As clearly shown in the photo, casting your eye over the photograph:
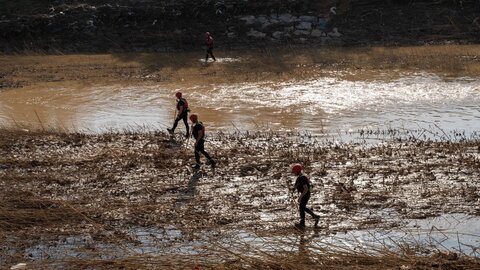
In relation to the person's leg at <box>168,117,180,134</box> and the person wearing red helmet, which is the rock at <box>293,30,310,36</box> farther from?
the person wearing red helmet

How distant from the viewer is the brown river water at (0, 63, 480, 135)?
1944cm

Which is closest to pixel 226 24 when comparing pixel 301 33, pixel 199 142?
pixel 301 33

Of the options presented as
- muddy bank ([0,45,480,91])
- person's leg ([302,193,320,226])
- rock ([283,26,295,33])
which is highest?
rock ([283,26,295,33])

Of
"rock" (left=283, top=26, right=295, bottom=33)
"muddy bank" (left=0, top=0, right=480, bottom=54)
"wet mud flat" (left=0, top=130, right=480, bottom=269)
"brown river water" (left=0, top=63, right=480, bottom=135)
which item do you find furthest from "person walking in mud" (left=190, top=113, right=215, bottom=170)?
"rock" (left=283, top=26, right=295, bottom=33)

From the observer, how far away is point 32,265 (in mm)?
10633

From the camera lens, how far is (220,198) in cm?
1358

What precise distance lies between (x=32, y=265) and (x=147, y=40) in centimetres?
2202

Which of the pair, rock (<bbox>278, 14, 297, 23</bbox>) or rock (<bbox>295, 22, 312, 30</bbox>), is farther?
rock (<bbox>278, 14, 297, 23</bbox>)

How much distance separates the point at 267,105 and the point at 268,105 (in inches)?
1.5

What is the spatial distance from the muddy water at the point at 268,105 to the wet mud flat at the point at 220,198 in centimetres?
162

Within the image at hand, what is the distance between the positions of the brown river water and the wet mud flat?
5.39 ft

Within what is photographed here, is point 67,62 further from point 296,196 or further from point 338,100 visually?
point 296,196

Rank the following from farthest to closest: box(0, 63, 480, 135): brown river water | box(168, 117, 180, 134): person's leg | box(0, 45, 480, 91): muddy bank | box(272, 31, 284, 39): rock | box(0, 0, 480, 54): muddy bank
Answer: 1. box(272, 31, 284, 39): rock
2. box(0, 0, 480, 54): muddy bank
3. box(0, 45, 480, 91): muddy bank
4. box(0, 63, 480, 135): brown river water
5. box(168, 117, 180, 134): person's leg

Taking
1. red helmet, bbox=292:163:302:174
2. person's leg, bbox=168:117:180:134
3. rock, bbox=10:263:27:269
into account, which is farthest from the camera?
person's leg, bbox=168:117:180:134
